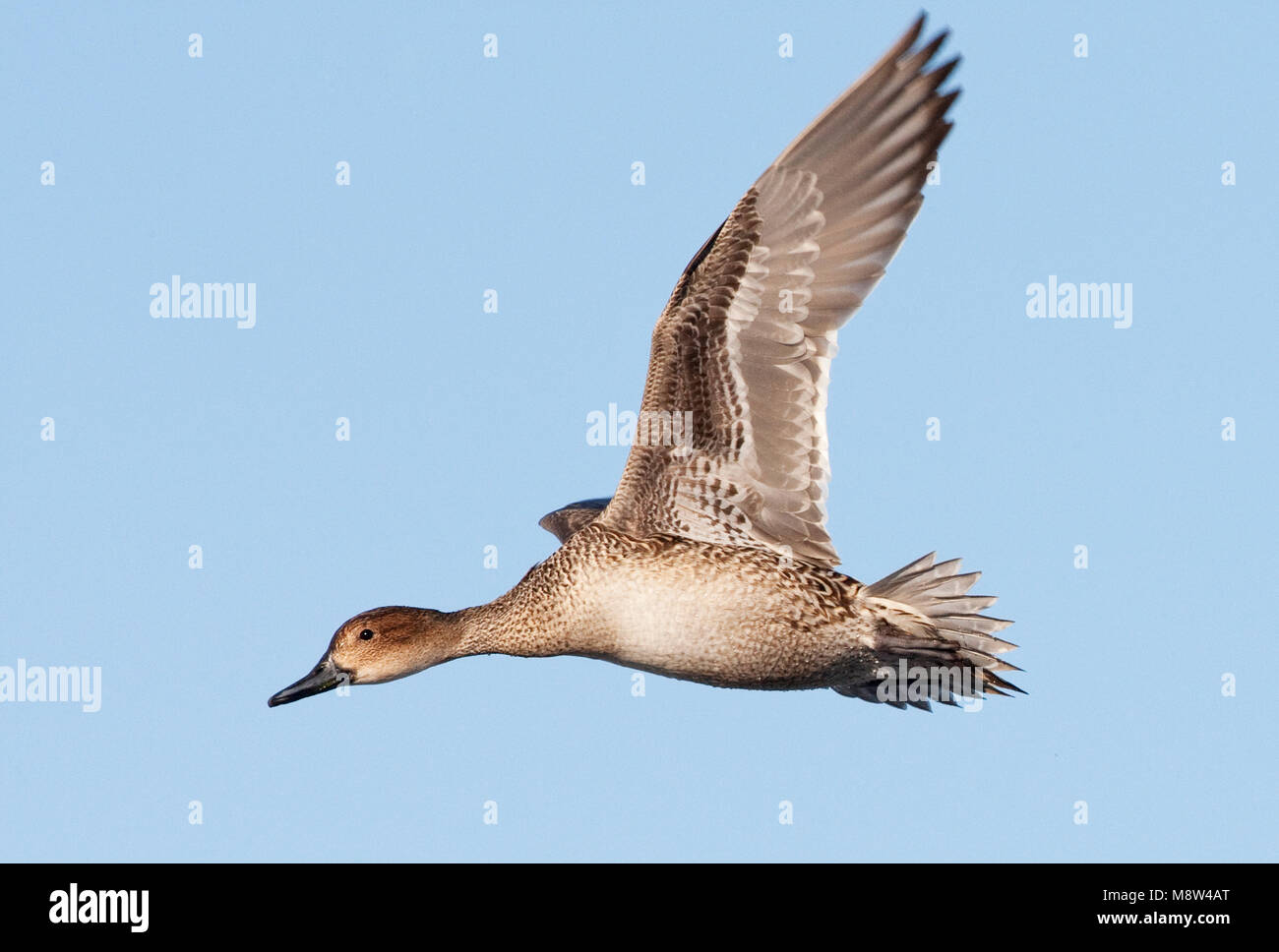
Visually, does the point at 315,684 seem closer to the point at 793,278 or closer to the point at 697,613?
the point at 697,613

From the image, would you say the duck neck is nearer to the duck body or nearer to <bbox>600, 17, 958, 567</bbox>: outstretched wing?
the duck body

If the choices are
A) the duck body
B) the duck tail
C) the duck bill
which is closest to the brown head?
the duck bill

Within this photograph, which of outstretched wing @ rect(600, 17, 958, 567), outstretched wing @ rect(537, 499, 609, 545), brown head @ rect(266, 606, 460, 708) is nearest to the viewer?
outstretched wing @ rect(600, 17, 958, 567)

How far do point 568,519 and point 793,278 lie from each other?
12.9 feet

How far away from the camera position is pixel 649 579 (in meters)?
10.6

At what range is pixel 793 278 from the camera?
10273mm

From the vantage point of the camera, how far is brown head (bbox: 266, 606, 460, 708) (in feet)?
36.8

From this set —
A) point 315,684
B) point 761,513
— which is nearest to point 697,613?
point 761,513

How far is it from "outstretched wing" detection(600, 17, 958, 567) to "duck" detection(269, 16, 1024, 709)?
0.01m

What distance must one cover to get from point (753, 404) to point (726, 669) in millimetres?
1716

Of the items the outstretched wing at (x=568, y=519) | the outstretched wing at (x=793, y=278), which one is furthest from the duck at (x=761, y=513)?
the outstretched wing at (x=568, y=519)

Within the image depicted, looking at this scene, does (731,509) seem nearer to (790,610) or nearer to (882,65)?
(790,610)

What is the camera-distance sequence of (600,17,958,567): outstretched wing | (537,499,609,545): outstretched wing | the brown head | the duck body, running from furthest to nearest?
1. (537,499,609,545): outstretched wing
2. the brown head
3. the duck body
4. (600,17,958,567): outstretched wing

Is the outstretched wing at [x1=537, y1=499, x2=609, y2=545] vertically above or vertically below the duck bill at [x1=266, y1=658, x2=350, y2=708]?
above
